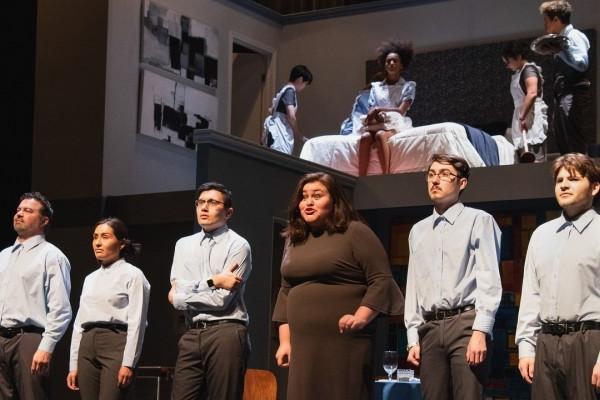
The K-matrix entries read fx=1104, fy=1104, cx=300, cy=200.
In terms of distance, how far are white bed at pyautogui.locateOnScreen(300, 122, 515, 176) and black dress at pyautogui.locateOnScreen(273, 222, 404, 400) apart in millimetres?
4245

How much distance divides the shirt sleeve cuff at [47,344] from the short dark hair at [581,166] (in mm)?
2587

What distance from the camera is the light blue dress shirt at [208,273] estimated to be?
4863 mm

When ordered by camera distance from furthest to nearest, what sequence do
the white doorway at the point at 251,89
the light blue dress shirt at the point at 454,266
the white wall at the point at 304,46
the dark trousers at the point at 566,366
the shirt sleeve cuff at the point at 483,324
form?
the white doorway at the point at 251,89 < the white wall at the point at 304,46 < the light blue dress shirt at the point at 454,266 < the shirt sleeve cuff at the point at 483,324 < the dark trousers at the point at 566,366

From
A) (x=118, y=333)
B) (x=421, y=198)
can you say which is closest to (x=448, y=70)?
(x=421, y=198)

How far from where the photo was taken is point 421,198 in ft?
26.8

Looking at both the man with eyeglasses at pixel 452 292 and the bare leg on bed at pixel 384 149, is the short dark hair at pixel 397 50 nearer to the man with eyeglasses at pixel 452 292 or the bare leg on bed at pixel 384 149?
the bare leg on bed at pixel 384 149

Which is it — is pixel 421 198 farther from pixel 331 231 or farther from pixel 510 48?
pixel 331 231

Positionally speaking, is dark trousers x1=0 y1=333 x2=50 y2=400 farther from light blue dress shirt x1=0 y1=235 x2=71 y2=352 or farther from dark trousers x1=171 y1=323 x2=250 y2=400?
dark trousers x1=171 y1=323 x2=250 y2=400

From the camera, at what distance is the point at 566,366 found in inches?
148

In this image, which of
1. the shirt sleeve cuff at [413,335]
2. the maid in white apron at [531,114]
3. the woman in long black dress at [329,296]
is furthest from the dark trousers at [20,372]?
the maid in white apron at [531,114]

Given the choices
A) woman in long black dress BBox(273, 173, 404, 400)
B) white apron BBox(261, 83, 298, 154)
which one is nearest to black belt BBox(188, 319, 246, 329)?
woman in long black dress BBox(273, 173, 404, 400)

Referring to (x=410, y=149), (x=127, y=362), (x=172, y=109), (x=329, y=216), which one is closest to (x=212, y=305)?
(x=127, y=362)

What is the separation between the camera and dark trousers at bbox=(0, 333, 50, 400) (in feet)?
17.3

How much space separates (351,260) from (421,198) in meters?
4.17
